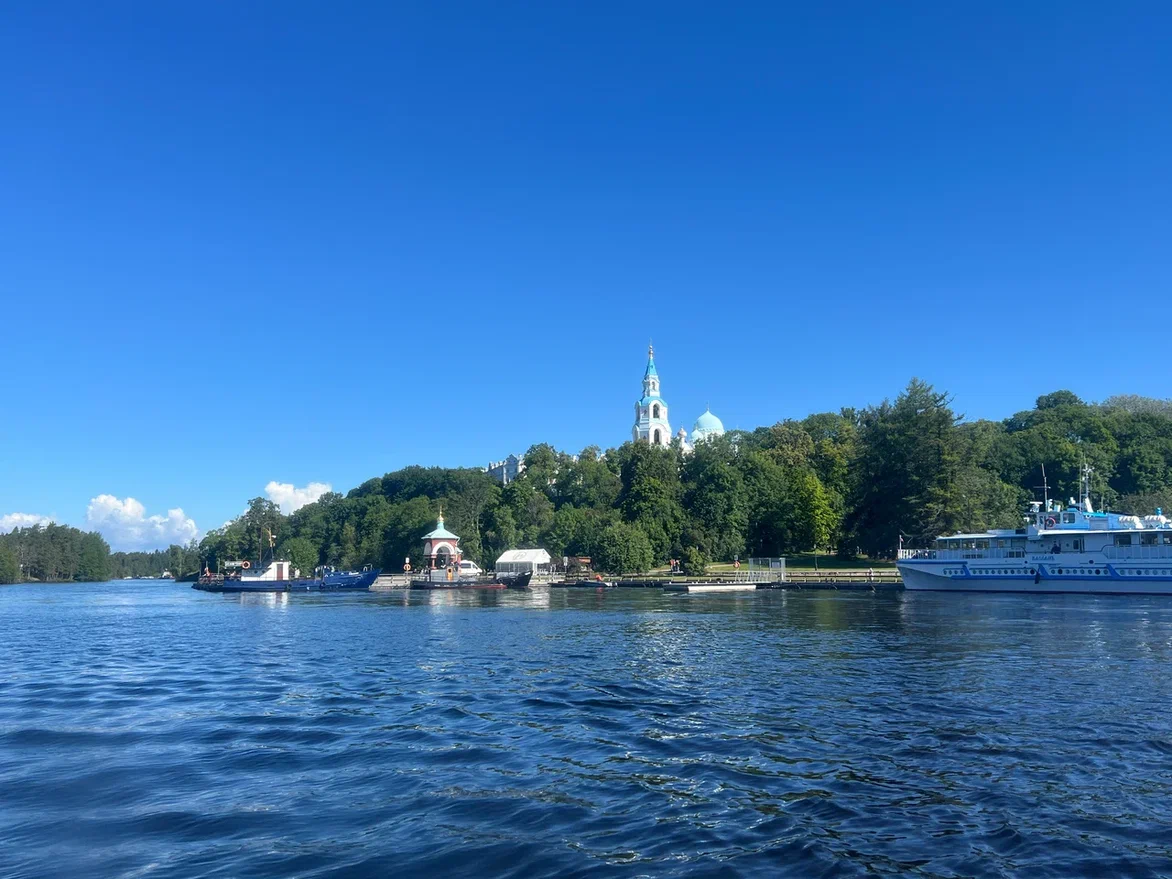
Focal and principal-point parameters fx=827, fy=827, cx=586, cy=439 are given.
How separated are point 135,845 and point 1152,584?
209ft

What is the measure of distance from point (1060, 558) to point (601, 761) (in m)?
57.2

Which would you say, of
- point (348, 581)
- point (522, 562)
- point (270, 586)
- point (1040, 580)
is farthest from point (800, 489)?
point (270, 586)

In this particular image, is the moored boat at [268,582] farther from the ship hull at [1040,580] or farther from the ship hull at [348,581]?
the ship hull at [1040,580]

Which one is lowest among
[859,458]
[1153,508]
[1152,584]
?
[1152,584]

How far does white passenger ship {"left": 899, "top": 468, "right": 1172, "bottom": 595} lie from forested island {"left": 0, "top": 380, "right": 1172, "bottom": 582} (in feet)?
38.0

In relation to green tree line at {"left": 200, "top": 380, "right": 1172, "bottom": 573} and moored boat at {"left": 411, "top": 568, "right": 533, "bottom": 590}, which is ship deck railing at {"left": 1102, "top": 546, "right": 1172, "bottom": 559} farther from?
moored boat at {"left": 411, "top": 568, "right": 533, "bottom": 590}

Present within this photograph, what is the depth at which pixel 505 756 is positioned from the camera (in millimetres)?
14891

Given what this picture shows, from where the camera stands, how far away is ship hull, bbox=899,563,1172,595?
56719 millimetres

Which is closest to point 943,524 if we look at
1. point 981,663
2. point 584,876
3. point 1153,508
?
point 1153,508

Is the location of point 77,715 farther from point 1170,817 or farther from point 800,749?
point 1170,817

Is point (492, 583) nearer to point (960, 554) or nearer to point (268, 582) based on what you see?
point (268, 582)

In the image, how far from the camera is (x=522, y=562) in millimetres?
95375

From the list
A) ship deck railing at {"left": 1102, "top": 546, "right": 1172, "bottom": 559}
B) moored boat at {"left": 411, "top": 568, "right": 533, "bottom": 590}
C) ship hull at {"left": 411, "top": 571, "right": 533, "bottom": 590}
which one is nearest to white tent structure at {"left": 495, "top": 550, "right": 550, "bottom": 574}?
moored boat at {"left": 411, "top": 568, "right": 533, "bottom": 590}

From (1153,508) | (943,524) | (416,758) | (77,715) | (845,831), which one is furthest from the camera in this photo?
(1153,508)
